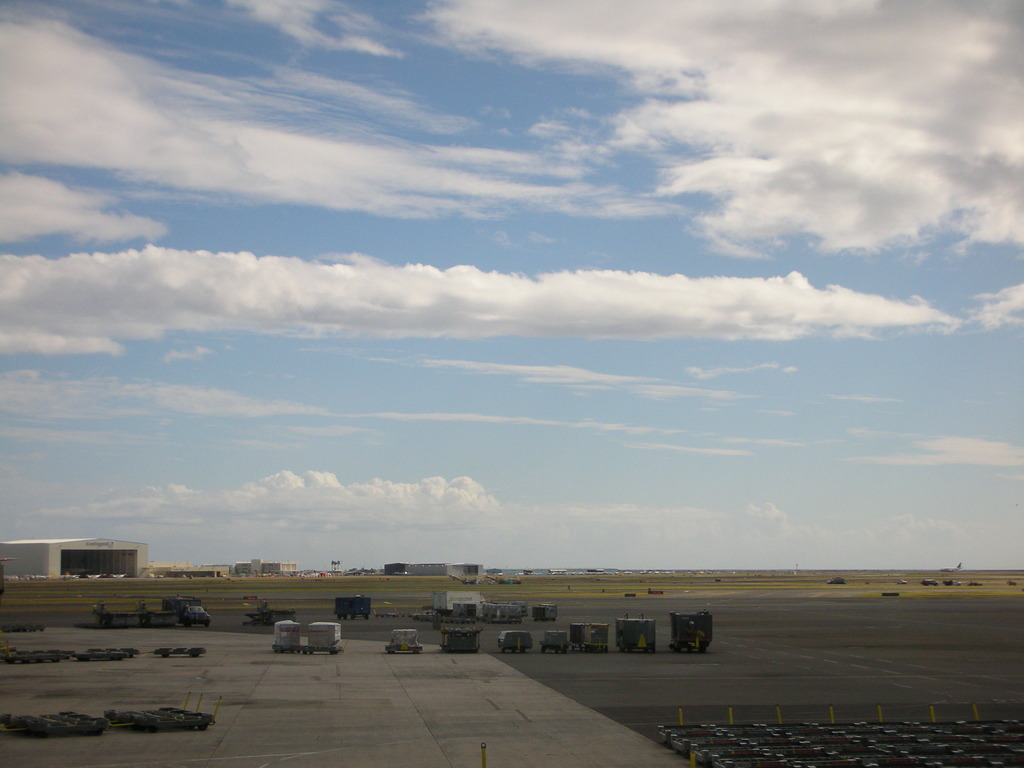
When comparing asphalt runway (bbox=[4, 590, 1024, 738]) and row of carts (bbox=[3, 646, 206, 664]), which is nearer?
asphalt runway (bbox=[4, 590, 1024, 738])

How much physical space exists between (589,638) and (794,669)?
14629mm

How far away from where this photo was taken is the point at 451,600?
91.8 meters

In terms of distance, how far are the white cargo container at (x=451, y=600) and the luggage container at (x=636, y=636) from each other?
3310 cm

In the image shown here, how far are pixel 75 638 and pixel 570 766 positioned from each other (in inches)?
2088

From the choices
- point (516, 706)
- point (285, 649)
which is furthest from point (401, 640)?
point (516, 706)

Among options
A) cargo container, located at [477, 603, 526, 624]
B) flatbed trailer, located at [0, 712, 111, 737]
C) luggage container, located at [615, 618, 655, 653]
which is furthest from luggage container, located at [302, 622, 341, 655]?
cargo container, located at [477, 603, 526, 624]

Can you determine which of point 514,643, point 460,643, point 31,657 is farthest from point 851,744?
point 31,657

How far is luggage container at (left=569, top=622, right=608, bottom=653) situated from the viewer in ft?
195

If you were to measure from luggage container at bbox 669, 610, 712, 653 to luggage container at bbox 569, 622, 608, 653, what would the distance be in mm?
4464

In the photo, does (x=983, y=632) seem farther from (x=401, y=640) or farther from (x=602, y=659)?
(x=401, y=640)

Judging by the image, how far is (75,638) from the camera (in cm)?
6731

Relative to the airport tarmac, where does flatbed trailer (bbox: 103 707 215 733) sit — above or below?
above

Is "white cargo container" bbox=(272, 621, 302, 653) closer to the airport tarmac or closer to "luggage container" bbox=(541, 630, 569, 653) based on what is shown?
the airport tarmac

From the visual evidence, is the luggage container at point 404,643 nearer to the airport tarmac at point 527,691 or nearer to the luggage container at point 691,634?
the airport tarmac at point 527,691
